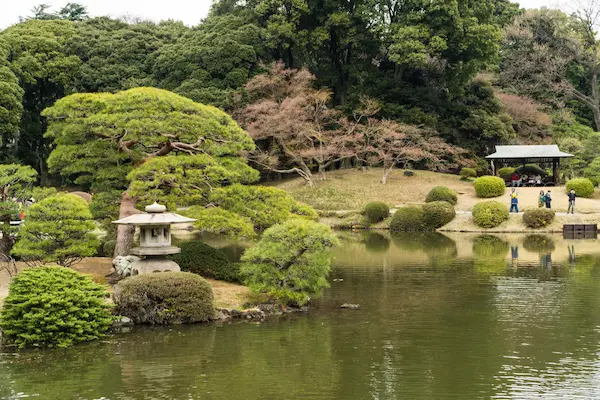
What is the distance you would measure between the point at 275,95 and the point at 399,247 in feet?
54.7

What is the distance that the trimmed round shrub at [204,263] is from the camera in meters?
19.3

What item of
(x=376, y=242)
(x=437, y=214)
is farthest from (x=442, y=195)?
(x=376, y=242)

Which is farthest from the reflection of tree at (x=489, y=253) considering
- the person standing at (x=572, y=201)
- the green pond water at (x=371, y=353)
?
the person standing at (x=572, y=201)

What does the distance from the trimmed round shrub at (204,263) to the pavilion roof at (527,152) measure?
26.9 meters

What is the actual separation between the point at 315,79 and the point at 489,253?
876 inches

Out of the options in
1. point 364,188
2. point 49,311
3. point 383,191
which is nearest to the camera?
point 49,311

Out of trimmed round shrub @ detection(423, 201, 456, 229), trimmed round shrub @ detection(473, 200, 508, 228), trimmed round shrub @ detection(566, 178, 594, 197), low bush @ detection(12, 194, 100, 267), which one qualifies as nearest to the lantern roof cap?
low bush @ detection(12, 194, 100, 267)

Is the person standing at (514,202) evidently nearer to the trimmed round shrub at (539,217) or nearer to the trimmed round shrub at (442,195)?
the trimmed round shrub at (539,217)

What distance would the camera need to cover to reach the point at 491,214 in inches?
1351

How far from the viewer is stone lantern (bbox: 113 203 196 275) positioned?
56.7 ft

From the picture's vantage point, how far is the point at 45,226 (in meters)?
17.8

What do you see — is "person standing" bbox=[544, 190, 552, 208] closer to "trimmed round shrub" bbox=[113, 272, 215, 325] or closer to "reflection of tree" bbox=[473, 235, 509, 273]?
"reflection of tree" bbox=[473, 235, 509, 273]

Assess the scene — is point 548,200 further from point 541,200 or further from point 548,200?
A: point 541,200

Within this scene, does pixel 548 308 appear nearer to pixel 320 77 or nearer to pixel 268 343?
pixel 268 343
